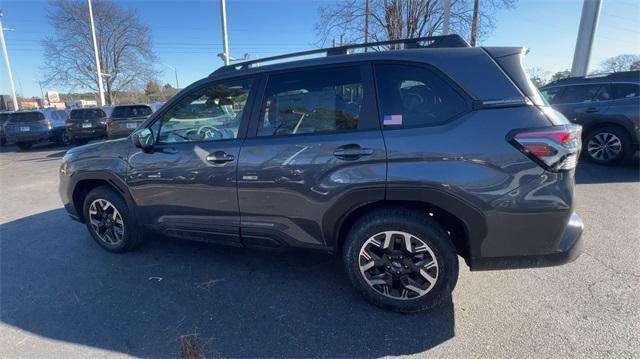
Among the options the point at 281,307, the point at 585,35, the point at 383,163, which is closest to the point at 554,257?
the point at 383,163

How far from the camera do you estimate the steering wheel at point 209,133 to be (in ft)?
10.0

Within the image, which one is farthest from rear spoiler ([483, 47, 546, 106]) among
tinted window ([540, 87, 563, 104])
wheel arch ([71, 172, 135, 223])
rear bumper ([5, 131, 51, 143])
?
rear bumper ([5, 131, 51, 143])

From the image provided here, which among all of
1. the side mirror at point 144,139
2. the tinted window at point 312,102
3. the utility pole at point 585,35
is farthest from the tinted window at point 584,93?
the side mirror at point 144,139

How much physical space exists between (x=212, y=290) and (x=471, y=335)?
80.9 inches

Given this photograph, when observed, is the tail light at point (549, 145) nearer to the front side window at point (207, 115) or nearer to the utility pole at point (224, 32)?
the front side window at point (207, 115)

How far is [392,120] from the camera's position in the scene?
2436 mm

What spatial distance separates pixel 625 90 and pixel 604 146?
1180 millimetres

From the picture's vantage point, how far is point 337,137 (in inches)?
99.2

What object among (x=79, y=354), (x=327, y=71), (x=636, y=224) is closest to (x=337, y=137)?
(x=327, y=71)

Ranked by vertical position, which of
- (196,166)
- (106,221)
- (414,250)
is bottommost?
(106,221)

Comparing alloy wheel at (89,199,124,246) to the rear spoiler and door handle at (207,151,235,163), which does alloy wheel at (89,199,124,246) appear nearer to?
door handle at (207,151,235,163)

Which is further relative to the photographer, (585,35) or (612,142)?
(585,35)

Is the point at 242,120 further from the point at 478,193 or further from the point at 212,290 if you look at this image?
the point at 478,193

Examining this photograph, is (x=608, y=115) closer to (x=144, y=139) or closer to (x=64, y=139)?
(x=144, y=139)
